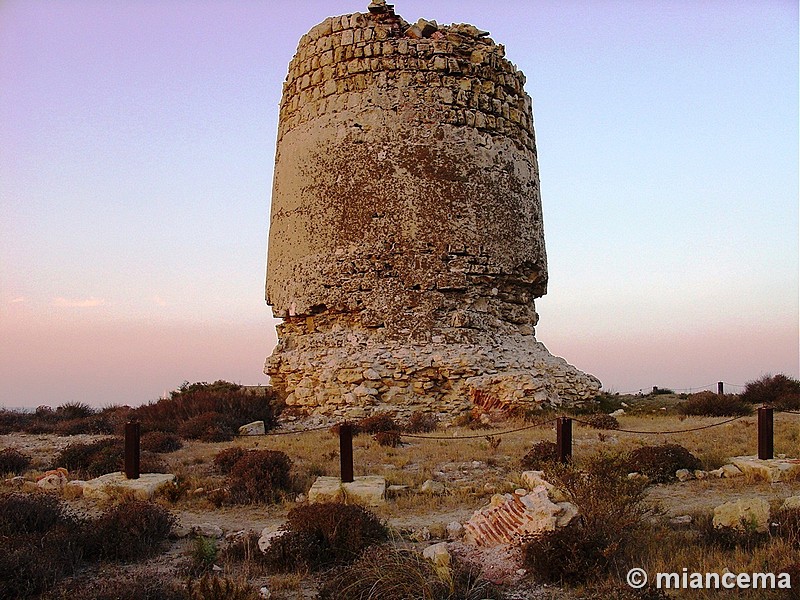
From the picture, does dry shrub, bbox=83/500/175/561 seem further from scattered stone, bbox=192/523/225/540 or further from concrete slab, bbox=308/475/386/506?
concrete slab, bbox=308/475/386/506

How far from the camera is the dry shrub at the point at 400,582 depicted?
4.15m

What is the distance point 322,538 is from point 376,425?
21.0 ft

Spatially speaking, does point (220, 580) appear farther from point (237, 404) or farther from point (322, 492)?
Result: point (237, 404)

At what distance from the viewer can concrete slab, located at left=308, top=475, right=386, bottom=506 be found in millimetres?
6770

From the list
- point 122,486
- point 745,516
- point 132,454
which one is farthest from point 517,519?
point 132,454

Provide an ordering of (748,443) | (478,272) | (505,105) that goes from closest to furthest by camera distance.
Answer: (748,443), (478,272), (505,105)

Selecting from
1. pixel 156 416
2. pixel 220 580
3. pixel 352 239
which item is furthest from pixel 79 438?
pixel 220 580

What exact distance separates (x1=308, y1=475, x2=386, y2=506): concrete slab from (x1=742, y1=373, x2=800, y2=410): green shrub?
12566 mm

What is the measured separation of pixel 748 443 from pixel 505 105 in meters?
8.21

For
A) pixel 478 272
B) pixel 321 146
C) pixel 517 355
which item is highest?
pixel 321 146

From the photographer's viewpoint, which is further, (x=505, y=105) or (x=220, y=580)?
(x=505, y=105)

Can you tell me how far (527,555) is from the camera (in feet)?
15.7

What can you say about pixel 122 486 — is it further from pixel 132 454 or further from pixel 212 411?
pixel 212 411

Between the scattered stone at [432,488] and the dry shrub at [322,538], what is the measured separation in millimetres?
1702
